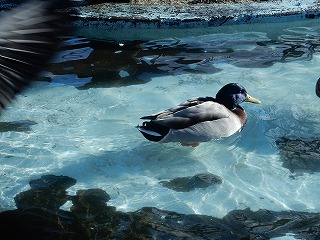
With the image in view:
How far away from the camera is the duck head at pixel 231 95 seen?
6383mm

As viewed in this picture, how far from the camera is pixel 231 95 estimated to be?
6.41 metres

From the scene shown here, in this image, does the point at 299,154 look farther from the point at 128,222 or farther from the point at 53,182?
the point at 53,182

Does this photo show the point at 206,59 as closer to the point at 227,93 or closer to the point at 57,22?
the point at 227,93

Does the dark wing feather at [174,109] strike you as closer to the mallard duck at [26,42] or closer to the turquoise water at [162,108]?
the turquoise water at [162,108]

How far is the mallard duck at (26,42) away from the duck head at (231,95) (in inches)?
150

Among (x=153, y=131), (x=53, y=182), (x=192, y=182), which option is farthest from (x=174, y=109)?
(x=53, y=182)

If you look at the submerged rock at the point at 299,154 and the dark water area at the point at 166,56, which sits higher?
the dark water area at the point at 166,56

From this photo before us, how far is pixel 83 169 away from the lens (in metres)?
5.52

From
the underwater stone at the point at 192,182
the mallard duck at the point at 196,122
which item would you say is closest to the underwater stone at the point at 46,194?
the underwater stone at the point at 192,182

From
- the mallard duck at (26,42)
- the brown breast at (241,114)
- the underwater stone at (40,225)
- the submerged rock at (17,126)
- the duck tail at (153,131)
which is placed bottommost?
the underwater stone at (40,225)

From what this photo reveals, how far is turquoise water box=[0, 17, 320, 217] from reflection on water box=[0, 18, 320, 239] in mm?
11

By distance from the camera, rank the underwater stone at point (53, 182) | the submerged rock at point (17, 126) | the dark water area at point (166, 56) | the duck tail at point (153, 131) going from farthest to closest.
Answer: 1. the dark water area at point (166, 56)
2. the submerged rock at point (17, 126)
3. the duck tail at point (153, 131)
4. the underwater stone at point (53, 182)

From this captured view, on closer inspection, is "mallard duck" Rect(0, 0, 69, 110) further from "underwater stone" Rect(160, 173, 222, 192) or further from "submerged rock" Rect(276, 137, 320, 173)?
"submerged rock" Rect(276, 137, 320, 173)

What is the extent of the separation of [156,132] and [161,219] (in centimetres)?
121
